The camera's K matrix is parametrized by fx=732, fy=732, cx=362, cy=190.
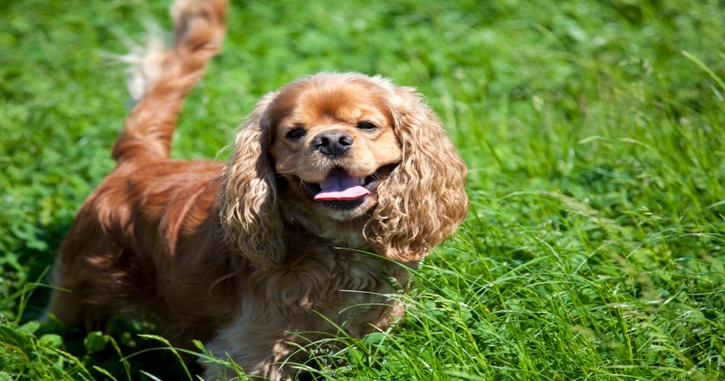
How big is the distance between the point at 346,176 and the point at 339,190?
0.06 m

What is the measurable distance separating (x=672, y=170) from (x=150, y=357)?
2583 mm

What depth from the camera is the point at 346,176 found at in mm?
2732

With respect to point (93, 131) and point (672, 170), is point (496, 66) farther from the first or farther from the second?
point (93, 131)

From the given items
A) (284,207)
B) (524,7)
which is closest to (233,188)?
(284,207)

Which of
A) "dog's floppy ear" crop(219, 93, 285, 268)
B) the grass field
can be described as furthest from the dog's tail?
"dog's floppy ear" crop(219, 93, 285, 268)

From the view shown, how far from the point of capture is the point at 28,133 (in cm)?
505

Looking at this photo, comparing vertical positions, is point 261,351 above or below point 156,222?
below

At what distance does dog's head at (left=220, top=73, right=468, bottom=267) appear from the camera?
108 inches

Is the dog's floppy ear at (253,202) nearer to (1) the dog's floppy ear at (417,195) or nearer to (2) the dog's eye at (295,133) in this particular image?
(2) the dog's eye at (295,133)

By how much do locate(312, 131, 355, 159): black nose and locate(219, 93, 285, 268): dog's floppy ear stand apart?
12.4 inches

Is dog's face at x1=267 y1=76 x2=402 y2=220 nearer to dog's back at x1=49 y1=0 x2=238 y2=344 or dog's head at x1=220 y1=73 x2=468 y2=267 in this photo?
dog's head at x1=220 y1=73 x2=468 y2=267

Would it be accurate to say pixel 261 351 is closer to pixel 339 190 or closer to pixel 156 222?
pixel 339 190

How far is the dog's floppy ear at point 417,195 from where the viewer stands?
2.81 meters

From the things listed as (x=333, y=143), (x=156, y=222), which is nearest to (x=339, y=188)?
(x=333, y=143)
